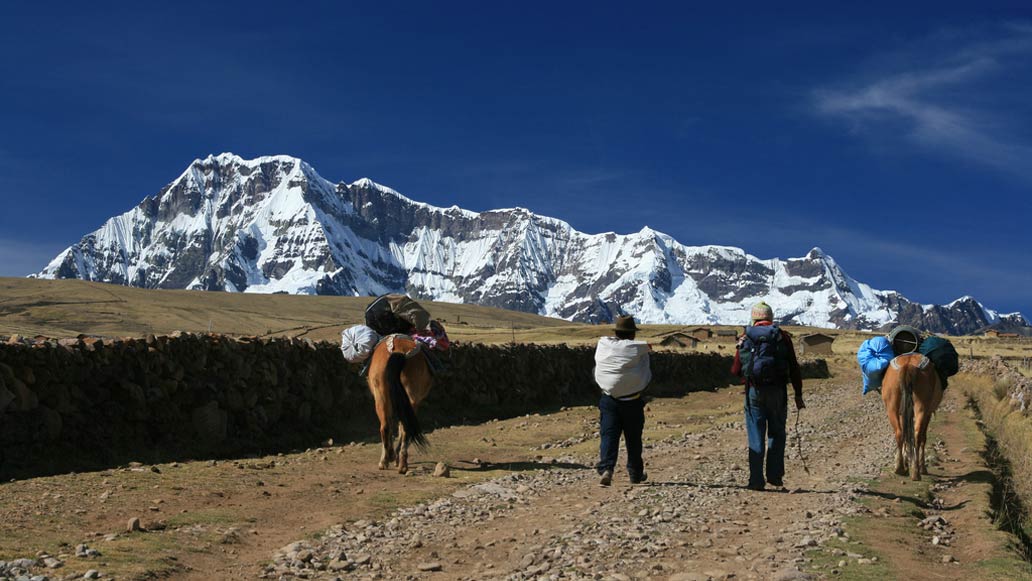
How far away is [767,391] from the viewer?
11.7m

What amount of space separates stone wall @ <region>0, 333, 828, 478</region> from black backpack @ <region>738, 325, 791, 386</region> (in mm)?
8606

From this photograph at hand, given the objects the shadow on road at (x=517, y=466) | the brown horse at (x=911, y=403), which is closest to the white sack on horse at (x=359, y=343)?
the shadow on road at (x=517, y=466)

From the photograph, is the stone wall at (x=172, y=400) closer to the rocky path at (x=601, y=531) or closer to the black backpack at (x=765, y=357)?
the rocky path at (x=601, y=531)

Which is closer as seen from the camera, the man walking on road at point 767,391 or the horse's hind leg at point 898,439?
the man walking on road at point 767,391

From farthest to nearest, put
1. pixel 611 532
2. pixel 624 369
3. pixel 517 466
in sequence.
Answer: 1. pixel 517 466
2. pixel 624 369
3. pixel 611 532

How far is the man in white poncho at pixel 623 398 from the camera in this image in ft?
39.3

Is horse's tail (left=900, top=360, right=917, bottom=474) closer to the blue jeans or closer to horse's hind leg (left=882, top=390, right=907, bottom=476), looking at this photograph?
horse's hind leg (left=882, top=390, right=907, bottom=476)

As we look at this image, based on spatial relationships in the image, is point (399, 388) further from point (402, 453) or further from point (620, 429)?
point (620, 429)

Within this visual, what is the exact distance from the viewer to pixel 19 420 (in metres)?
12.6

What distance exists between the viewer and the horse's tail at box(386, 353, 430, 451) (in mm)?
13641

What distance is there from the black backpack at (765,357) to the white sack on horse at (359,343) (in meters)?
5.51

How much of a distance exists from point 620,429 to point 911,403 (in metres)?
4.32

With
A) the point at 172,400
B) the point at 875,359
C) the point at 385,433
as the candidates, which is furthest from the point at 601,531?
the point at 172,400

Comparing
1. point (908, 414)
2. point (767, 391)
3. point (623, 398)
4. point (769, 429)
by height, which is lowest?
point (769, 429)
